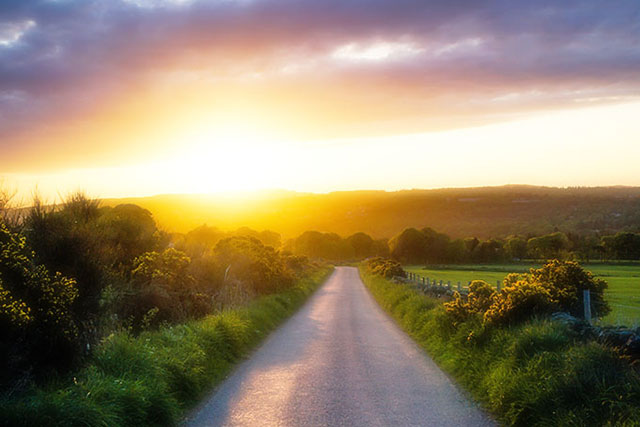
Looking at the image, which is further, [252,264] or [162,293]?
[252,264]

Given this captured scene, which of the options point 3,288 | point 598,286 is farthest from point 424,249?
point 3,288

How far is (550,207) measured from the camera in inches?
5103

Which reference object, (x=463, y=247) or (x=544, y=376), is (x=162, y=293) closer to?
(x=544, y=376)

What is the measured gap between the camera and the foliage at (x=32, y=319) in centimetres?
668

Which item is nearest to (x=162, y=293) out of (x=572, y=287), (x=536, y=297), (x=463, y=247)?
(x=536, y=297)

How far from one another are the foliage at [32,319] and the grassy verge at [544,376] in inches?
244

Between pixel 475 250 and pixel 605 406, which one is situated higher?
pixel 605 406

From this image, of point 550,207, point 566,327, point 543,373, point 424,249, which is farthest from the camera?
point 550,207

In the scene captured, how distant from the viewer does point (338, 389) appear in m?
9.35

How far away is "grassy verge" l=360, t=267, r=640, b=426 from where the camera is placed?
6340 mm

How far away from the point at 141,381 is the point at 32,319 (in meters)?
1.68

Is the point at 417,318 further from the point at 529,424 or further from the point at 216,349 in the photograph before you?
the point at 529,424

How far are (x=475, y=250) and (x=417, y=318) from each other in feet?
277

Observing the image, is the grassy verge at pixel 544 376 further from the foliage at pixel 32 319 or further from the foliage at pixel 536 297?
the foliage at pixel 32 319
